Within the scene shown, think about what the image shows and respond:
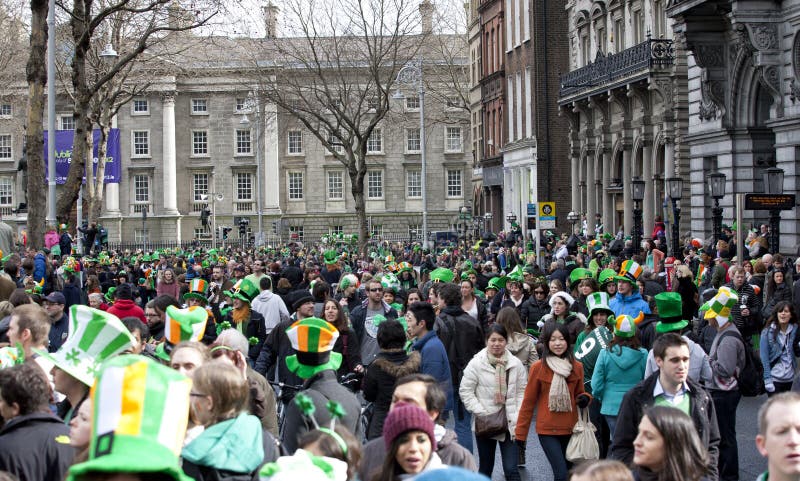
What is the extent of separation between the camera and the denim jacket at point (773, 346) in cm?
1399

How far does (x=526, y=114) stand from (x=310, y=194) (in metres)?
41.8

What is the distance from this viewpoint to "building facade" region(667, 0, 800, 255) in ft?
91.3

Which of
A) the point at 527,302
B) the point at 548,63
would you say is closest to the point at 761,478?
the point at 527,302

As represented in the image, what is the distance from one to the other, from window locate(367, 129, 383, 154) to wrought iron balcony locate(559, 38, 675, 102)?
46.6 metres

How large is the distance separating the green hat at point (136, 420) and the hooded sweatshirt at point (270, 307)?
1215cm

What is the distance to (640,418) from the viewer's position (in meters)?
7.79

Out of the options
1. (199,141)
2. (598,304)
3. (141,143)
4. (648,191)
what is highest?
(199,141)

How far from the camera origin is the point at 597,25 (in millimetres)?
45656

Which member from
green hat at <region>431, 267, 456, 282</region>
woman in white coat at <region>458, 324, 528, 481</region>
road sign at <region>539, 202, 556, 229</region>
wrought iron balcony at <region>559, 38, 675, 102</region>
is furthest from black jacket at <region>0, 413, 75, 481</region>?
wrought iron balcony at <region>559, 38, 675, 102</region>

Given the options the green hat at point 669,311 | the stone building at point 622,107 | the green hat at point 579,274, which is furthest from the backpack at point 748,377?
the stone building at point 622,107

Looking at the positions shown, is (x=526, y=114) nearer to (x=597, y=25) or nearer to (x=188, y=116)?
(x=597, y=25)

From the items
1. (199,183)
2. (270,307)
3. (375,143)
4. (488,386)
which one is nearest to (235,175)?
(199,183)

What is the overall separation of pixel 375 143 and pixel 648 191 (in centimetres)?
5639

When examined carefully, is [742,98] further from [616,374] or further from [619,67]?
[616,374]
